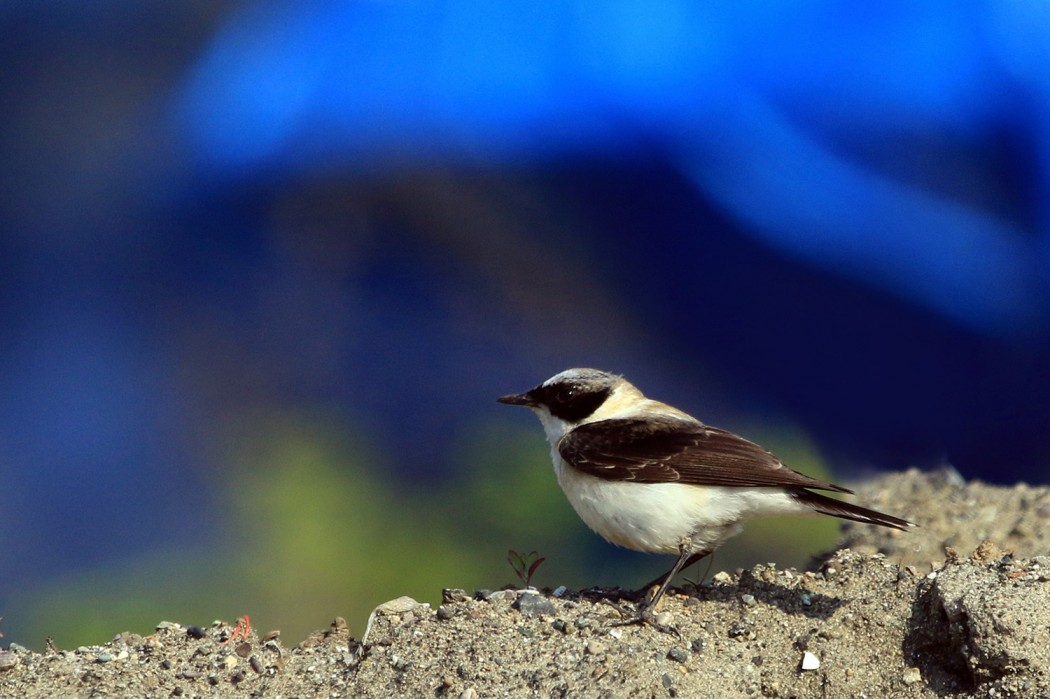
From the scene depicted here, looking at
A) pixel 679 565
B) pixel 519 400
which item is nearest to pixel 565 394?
pixel 519 400

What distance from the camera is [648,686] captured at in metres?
4.73

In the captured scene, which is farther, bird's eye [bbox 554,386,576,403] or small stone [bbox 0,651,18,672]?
bird's eye [bbox 554,386,576,403]

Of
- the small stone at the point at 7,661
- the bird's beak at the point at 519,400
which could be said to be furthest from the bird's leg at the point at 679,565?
the small stone at the point at 7,661

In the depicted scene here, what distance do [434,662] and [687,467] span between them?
164 centimetres

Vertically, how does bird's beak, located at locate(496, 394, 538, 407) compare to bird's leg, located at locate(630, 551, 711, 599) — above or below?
above

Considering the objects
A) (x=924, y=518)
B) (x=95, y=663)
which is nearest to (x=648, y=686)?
(x=95, y=663)

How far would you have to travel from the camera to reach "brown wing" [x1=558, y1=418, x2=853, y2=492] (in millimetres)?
5672

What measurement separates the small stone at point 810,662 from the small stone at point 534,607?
116 centimetres

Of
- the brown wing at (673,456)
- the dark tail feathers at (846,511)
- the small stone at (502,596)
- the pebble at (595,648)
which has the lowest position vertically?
the pebble at (595,648)

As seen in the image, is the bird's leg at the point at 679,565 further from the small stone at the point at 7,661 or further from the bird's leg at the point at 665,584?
the small stone at the point at 7,661

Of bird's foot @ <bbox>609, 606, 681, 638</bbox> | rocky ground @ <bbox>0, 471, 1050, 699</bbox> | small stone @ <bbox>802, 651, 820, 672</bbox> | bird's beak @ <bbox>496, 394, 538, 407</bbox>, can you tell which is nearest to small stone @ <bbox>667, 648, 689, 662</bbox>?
rocky ground @ <bbox>0, 471, 1050, 699</bbox>

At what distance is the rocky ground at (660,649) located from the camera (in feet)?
15.8

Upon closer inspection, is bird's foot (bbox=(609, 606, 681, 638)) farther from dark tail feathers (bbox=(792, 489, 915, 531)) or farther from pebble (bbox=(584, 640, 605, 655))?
dark tail feathers (bbox=(792, 489, 915, 531))

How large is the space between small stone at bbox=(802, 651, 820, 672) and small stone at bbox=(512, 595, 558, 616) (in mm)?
1165
